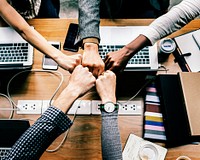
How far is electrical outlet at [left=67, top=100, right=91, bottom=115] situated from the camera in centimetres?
150

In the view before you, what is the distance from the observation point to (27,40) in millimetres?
1486

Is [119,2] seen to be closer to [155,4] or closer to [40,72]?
[155,4]

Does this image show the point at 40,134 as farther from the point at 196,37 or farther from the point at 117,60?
the point at 196,37

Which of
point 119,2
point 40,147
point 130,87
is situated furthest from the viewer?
point 119,2

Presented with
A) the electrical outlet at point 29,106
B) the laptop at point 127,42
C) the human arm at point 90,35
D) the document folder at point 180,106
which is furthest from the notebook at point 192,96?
the electrical outlet at point 29,106

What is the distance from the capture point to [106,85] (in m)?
1.40

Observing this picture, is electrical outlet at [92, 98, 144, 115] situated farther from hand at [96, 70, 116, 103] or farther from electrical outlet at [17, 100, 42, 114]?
electrical outlet at [17, 100, 42, 114]

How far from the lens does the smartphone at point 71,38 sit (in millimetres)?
1577

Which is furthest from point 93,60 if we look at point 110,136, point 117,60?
point 110,136

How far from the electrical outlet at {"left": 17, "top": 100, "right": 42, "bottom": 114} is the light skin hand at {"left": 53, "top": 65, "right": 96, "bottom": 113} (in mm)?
196

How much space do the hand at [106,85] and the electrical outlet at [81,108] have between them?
0.42 ft

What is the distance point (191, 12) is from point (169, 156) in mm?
579

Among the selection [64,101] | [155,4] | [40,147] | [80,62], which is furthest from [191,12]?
[40,147]

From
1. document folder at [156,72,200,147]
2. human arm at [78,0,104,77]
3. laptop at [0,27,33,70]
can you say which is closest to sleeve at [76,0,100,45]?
human arm at [78,0,104,77]
